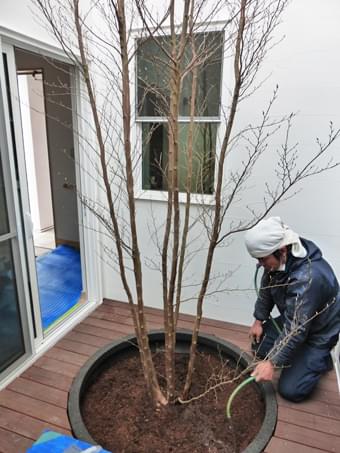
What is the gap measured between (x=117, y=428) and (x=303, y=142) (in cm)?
206

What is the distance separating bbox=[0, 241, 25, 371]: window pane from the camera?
1.88 meters

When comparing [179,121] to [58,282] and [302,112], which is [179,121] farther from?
[58,282]

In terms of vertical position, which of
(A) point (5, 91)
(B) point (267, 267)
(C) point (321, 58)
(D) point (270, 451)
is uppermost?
(C) point (321, 58)

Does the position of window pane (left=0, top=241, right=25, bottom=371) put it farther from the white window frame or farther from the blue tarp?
the white window frame

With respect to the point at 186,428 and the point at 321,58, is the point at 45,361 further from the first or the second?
the point at 321,58

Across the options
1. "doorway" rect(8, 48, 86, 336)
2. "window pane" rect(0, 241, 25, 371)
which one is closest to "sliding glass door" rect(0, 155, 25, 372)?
"window pane" rect(0, 241, 25, 371)

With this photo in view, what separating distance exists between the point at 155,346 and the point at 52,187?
8.34 feet

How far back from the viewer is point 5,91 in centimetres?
174

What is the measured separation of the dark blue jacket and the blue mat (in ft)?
5.59

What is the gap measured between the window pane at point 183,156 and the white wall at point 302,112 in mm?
197

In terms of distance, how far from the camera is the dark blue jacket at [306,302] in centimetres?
168

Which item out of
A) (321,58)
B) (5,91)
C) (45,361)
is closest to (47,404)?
(45,361)

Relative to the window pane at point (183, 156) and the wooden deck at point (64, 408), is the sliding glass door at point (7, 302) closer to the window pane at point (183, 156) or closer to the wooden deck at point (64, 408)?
the wooden deck at point (64, 408)

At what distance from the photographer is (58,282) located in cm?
312
